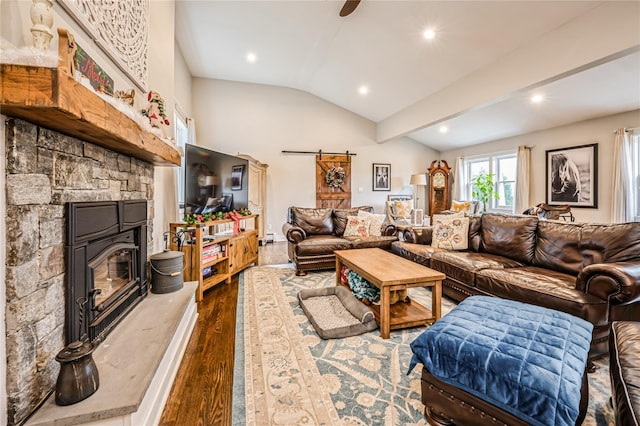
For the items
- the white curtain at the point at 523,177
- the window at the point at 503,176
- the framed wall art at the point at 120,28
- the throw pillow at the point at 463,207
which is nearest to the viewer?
the framed wall art at the point at 120,28

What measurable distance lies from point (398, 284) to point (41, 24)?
7.72 ft

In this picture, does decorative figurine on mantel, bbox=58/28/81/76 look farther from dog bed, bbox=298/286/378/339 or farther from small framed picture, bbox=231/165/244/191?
small framed picture, bbox=231/165/244/191

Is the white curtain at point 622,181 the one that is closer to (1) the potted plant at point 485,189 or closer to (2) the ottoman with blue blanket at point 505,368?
(1) the potted plant at point 485,189

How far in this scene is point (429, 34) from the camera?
3.75 m

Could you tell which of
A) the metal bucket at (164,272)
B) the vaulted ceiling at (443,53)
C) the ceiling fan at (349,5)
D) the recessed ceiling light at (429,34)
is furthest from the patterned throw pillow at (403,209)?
the metal bucket at (164,272)

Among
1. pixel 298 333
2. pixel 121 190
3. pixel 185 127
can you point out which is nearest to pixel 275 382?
pixel 298 333

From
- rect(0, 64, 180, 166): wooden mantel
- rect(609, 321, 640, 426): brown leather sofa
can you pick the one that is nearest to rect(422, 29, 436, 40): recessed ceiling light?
rect(609, 321, 640, 426): brown leather sofa

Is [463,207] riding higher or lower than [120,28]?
lower

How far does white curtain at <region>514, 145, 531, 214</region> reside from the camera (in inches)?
230

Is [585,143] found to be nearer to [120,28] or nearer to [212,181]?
[212,181]

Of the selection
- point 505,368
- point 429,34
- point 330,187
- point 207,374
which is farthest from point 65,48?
point 330,187

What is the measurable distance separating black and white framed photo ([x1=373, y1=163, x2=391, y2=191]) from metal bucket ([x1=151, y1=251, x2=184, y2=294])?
19.3ft

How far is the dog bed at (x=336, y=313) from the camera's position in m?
2.24

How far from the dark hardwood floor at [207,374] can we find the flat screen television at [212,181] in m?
1.16
